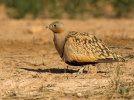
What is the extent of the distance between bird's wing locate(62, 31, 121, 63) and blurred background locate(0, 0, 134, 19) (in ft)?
30.0

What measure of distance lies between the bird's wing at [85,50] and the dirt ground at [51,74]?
0.29 metres

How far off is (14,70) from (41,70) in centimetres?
55

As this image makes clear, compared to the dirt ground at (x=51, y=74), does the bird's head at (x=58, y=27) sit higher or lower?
higher

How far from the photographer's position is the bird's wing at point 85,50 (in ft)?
25.3

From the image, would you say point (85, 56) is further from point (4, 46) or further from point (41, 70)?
point (4, 46)

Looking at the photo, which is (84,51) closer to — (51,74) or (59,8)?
(51,74)

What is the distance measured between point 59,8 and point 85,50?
389 inches

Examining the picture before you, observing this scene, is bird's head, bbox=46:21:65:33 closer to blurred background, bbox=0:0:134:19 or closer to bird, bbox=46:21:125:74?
bird, bbox=46:21:125:74

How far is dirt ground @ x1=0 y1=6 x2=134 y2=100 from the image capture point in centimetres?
692

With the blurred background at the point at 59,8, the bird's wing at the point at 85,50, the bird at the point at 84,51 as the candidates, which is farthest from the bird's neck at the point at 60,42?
the blurred background at the point at 59,8

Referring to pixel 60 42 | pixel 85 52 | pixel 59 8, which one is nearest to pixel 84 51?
pixel 85 52

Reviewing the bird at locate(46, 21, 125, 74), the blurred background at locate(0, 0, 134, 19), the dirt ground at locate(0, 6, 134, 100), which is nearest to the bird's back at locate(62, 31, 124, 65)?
the bird at locate(46, 21, 125, 74)

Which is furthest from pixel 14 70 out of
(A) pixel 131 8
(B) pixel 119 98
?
(A) pixel 131 8

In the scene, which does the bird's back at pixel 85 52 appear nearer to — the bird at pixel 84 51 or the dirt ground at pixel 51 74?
the bird at pixel 84 51
